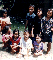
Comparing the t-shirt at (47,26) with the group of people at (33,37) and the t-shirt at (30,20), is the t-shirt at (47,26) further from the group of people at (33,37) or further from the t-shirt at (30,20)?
the t-shirt at (30,20)

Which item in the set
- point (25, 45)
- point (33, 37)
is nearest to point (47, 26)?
point (33, 37)

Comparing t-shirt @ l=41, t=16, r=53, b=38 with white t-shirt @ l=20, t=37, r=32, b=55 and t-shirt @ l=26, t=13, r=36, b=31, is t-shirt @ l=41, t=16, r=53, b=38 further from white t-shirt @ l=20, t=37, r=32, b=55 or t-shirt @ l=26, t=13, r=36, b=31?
white t-shirt @ l=20, t=37, r=32, b=55

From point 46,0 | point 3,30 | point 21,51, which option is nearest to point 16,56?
point 21,51

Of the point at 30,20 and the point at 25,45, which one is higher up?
the point at 30,20

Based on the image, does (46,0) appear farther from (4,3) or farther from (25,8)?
(4,3)

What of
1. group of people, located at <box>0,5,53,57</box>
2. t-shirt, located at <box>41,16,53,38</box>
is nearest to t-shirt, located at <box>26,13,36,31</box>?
group of people, located at <box>0,5,53,57</box>

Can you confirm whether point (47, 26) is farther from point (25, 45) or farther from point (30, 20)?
point (25, 45)

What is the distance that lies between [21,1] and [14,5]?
15.5 inches

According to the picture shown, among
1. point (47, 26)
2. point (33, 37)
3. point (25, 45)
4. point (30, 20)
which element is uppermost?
point (30, 20)

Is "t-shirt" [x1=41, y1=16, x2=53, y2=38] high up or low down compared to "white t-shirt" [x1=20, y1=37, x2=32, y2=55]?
up

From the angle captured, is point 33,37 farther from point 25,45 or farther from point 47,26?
point 47,26

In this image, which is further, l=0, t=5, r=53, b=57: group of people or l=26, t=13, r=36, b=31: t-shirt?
l=26, t=13, r=36, b=31: t-shirt

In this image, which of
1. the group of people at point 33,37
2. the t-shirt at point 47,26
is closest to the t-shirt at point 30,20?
→ the group of people at point 33,37

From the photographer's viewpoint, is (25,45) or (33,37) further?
(33,37)
